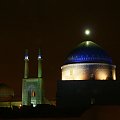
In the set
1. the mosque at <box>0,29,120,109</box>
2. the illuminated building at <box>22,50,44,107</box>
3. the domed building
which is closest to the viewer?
the mosque at <box>0,29,120,109</box>

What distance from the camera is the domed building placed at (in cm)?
2533

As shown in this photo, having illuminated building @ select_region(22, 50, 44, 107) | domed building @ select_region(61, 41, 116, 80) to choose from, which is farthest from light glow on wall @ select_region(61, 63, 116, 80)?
illuminated building @ select_region(22, 50, 44, 107)

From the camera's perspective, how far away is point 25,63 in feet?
102

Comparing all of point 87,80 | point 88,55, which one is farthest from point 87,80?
point 88,55

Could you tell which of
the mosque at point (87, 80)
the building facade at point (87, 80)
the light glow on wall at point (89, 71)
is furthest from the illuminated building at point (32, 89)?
the light glow on wall at point (89, 71)

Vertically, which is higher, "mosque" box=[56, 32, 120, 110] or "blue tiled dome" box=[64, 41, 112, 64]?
"blue tiled dome" box=[64, 41, 112, 64]

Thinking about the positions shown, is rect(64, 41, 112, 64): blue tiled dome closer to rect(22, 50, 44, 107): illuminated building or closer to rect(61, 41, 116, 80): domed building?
rect(61, 41, 116, 80): domed building

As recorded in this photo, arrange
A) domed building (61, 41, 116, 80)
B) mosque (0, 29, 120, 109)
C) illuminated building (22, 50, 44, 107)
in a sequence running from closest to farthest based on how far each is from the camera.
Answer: mosque (0, 29, 120, 109) → domed building (61, 41, 116, 80) → illuminated building (22, 50, 44, 107)

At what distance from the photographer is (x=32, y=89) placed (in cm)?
3059

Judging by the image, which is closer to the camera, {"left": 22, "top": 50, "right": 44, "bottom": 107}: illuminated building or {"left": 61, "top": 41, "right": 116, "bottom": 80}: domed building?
{"left": 61, "top": 41, "right": 116, "bottom": 80}: domed building

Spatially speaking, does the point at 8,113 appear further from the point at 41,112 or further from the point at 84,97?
the point at 84,97

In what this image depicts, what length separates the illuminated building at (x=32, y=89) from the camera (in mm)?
30078

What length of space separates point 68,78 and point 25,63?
20.8 ft

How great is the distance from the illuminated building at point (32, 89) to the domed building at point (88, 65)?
506cm
